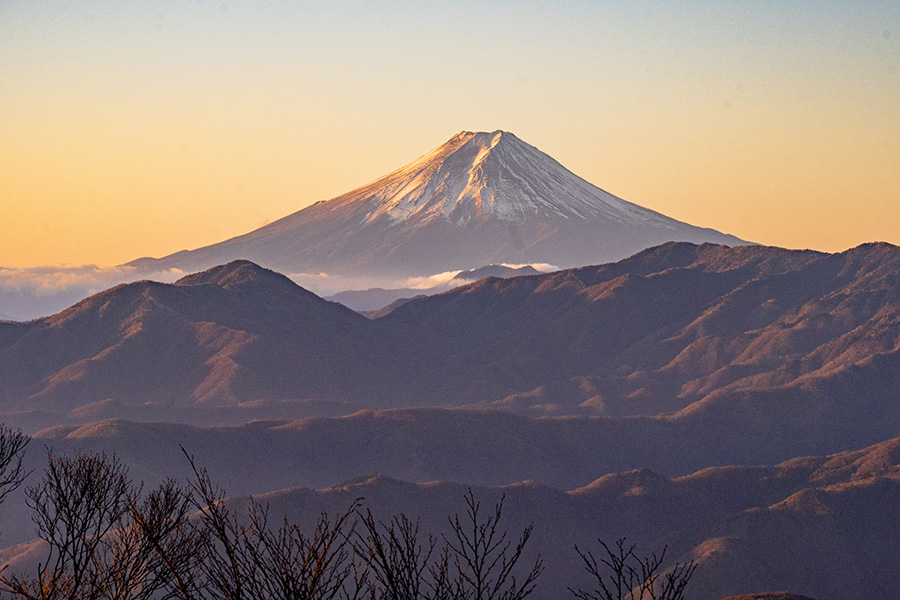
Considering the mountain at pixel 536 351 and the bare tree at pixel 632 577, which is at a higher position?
the mountain at pixel 536 351

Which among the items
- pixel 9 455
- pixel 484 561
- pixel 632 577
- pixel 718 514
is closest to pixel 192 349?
pixel 718 514

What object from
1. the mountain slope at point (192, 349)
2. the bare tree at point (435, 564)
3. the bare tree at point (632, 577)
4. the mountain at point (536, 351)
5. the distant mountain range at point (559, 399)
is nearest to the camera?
the bare tree at point (435, 564)

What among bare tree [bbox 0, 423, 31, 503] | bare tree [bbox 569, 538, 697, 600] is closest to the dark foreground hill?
bare tree [bbox 569, 538, 697, 600]

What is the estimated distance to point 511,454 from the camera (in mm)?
109062

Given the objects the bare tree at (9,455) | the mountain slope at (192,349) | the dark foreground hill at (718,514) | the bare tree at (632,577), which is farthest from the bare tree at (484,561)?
the mountain slope at (192,349)

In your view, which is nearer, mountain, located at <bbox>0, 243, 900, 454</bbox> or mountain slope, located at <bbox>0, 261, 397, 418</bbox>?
mountain, located at <bbox>0, 243, 900, 454</bbox>

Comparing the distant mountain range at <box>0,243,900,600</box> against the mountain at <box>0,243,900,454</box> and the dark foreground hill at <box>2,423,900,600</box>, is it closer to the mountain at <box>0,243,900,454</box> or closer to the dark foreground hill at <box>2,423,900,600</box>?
the dark foreground hill at <box>2,423,900,600</box>

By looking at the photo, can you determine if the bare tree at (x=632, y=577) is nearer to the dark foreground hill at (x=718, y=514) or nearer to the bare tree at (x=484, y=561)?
the bare tree at (x=484, y=561)

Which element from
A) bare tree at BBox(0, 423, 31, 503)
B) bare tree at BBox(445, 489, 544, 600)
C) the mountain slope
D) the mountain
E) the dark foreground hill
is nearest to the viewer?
bare tree at BBox(445, 489, 544, 600)

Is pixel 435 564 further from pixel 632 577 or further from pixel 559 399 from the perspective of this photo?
pixel 559 399

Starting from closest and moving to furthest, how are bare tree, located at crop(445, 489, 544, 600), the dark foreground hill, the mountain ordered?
bare tree, located at crop(445, 489, 544, 600) → the dark foreground hill → the mountain

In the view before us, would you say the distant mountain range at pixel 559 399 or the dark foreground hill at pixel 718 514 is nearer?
the dark foreground hill at pixel 718 514

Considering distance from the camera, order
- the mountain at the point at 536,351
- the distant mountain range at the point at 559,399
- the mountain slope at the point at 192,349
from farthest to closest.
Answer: the mountain slope at the point at 192,349 → the mountain at the point at 536,351 → the distant mountain range at the point at 559,399

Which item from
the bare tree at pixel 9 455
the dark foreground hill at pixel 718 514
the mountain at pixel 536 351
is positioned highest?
the mountain at pixel 536 351
